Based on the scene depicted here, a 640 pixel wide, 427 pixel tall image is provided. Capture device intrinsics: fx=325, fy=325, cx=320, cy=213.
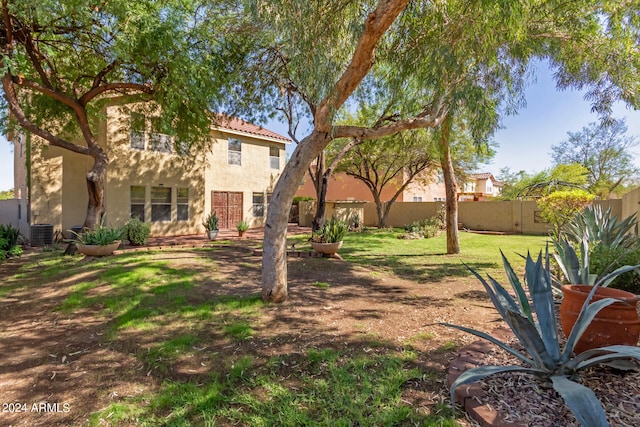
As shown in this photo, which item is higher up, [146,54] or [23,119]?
[146,54]

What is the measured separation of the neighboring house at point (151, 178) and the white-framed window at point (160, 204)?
42 millimetres

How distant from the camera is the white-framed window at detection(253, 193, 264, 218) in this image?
1877cm

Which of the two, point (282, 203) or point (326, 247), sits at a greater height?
point (282, 203)

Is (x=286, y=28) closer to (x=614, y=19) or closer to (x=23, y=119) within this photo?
(x=614, y=19)

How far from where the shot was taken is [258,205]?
745 inches

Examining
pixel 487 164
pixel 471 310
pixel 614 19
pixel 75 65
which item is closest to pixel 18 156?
pixel 75 65

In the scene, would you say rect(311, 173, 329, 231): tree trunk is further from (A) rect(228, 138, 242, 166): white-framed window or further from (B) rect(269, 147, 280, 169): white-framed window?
(B) rect(269, 147, 280, 169): white-framed window

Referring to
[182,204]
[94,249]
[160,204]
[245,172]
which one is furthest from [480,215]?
[94,249]

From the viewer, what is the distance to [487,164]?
19.7 m

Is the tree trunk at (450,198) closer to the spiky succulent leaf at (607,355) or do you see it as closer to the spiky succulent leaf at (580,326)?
the spiky succulent leaf at (580,326)

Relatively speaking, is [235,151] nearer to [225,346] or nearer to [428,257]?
[428,257]

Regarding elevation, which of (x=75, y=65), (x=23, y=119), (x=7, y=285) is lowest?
(x=7, y=285)

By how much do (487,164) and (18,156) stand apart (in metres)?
25.3

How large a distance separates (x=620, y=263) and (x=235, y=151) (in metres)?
16.3
